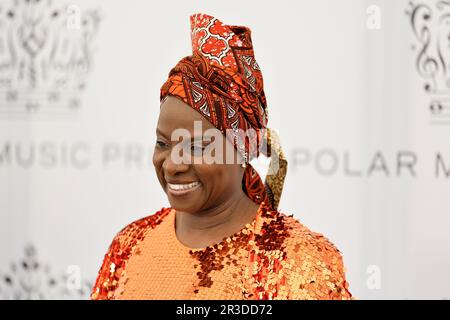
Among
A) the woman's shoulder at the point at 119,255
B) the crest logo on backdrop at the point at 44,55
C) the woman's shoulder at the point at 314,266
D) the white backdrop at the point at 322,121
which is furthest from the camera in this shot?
the crest logo on backdrop at the point at 44,55

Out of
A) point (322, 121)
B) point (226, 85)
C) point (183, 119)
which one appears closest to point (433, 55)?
point (322, 121)

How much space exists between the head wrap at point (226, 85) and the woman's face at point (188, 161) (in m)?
0.03

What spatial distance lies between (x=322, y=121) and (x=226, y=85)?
145 cm

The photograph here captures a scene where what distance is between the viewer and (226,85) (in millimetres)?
1836

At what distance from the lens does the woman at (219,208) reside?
1785 millimetres

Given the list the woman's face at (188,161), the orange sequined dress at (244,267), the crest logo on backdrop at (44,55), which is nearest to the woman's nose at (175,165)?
the woman's face at (188,161)

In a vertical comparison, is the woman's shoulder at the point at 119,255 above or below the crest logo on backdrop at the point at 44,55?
below

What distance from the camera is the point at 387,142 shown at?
3.20m

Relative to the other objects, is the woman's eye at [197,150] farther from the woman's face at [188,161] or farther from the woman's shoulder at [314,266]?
the woman's shoulder at [314,266]

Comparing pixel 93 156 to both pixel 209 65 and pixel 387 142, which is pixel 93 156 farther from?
pixel 209 65

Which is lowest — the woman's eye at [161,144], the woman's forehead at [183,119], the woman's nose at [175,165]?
the woman's nose at [175,165]

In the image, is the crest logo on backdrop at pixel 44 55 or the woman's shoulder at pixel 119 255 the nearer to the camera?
the woman's shoulder at pixel 119 255

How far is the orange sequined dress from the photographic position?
177 cm

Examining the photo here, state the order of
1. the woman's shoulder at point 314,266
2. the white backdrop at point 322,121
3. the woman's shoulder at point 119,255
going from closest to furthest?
the woman's shoulder at point 314,266 → the woman's shoulder at point 119,255 → the white backdrop at point 322,121
